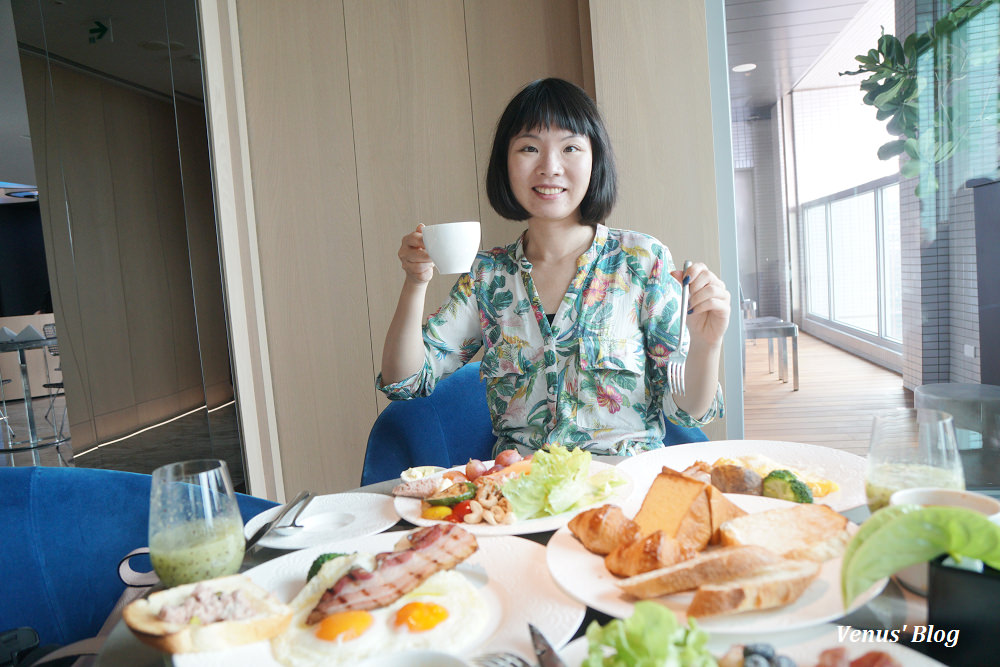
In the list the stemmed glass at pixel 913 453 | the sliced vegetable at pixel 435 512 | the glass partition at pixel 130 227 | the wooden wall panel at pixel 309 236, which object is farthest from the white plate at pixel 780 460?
the glass partition at pixel 130 227

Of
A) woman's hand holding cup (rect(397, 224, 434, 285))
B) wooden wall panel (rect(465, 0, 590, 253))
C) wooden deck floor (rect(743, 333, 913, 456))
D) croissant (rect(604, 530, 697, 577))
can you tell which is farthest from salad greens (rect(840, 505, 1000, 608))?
wooden wall panel (rect(465, 0, 590, 253))

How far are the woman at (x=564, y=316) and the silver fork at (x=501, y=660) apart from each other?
3.36ft

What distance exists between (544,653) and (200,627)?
0.36 metres

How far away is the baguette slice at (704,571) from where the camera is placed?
66cm

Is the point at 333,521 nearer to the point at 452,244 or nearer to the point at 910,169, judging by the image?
Result: the point at 452,244

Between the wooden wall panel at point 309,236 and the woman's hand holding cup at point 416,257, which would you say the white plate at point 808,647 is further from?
the wooden wall panel at point 309,236

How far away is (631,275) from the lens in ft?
5.92

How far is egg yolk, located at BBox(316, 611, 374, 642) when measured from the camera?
27.3 inches

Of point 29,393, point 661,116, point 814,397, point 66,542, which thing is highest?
point 661,116

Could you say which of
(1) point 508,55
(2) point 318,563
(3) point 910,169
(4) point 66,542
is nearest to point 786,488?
(2) point 318,563

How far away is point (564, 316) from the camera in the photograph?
1.78m

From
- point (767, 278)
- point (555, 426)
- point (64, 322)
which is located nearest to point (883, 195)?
point (767, 278)

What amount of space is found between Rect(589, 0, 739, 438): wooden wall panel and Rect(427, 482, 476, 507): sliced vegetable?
1.80 metres

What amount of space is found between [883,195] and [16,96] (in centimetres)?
378
